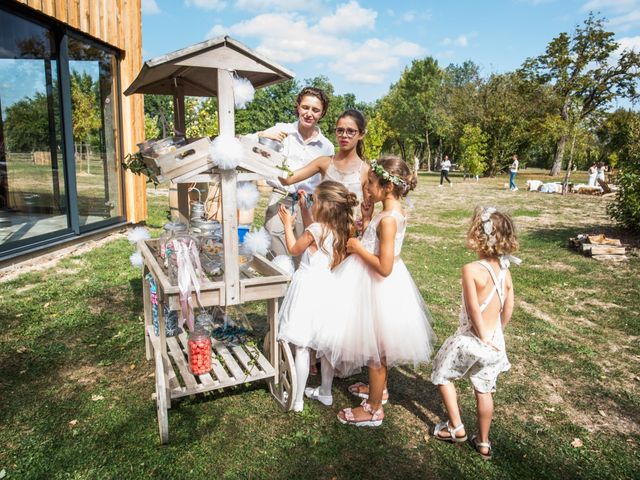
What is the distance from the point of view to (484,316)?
2760 millimetres

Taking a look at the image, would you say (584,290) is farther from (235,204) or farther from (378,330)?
(235,204)

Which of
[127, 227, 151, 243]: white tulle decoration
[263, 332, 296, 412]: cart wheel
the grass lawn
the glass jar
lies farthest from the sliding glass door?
[263, 332, 296, 412]: cart wheel

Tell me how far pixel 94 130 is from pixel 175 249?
659cm

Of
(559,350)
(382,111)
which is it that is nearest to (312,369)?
(559,350)

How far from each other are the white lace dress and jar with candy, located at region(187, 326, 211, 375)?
1575 millimetres

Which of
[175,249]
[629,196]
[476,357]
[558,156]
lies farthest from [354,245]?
[558,156]

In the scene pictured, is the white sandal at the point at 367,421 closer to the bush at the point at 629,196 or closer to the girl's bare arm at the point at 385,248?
the girl's bare arm at the point at 385,248

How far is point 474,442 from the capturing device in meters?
2.92

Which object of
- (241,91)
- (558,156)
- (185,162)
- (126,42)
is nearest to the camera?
(185,162)

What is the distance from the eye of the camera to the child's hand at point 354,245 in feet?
9.90

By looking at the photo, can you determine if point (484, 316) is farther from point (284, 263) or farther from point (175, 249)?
point (175, 249)

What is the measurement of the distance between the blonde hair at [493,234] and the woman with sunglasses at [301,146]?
4.82 feet

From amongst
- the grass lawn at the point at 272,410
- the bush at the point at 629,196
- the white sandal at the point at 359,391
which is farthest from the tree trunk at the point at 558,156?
the white sandal at the point at 359,391

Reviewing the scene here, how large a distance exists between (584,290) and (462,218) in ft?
22.8
